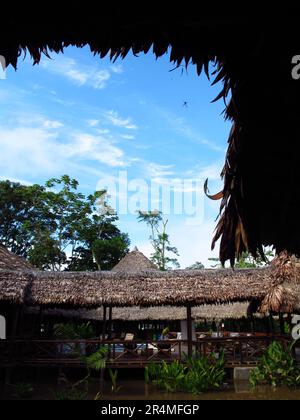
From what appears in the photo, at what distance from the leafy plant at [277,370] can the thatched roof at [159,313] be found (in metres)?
5.03

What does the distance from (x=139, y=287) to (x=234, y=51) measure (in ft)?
36.8

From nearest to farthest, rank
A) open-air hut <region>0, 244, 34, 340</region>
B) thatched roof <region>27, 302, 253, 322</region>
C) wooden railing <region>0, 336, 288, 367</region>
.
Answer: open-air hut <region>0, 244, 34, 340</region>
wooden railing <region>0, 336, 288, 367</region>
thatched roof <region>27, 302, 253, 322</region>

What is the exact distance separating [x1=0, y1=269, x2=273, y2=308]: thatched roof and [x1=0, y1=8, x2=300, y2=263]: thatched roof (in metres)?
9.72

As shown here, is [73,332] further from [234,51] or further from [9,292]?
[234,51]

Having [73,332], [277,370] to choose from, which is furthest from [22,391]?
[277,370]

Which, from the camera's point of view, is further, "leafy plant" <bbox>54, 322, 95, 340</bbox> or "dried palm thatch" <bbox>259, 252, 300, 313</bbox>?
"leafy plant" <bbox>54, 322, 95, 340</bbox>

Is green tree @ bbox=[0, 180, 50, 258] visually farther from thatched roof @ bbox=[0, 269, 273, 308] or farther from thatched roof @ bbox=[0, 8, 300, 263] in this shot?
thatched roof @ bbox=[0, 8, 300, 263]

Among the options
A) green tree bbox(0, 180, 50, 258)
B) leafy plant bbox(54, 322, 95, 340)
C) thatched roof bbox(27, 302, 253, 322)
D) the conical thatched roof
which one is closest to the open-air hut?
leafy plant bbox(54, 322, 95, 340)

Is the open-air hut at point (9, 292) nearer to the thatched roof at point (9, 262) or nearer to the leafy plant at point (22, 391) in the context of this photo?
the thatched roof at point (9, 262)

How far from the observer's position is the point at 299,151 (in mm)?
2863

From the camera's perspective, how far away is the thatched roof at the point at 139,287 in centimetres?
1273

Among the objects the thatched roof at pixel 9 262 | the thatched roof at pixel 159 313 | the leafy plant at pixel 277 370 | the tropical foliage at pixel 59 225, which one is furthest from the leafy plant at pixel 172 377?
the tropical foliage at pixel 59 225

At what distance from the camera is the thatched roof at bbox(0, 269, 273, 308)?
12.7 meters

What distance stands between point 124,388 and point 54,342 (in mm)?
2461
